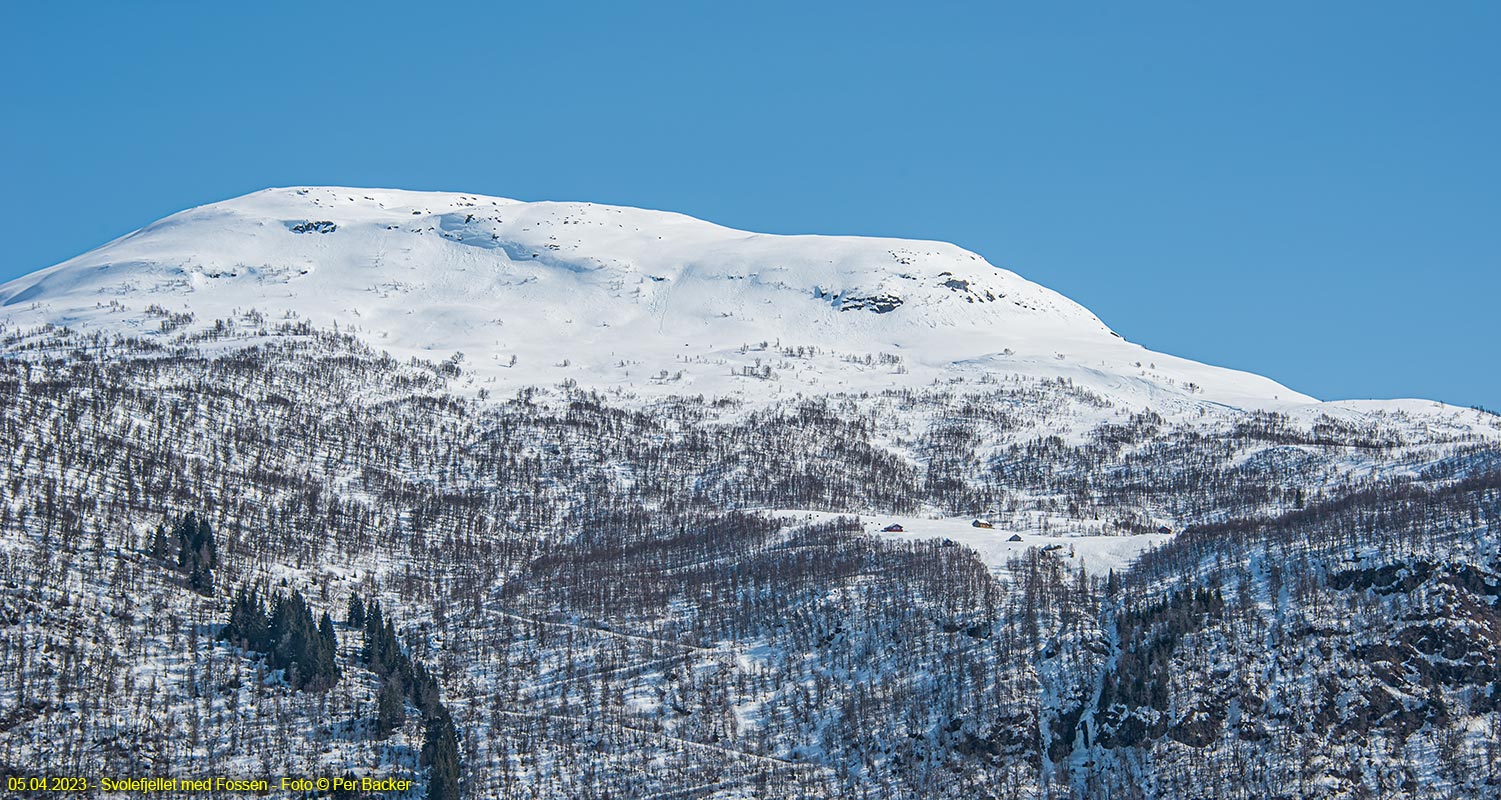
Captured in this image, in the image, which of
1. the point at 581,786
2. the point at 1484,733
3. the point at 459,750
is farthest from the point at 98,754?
the point at 1484,733

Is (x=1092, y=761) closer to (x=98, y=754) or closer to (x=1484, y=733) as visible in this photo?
(x=1484, y=733)

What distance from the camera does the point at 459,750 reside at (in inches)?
7736

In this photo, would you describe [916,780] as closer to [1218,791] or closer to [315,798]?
[1218,791]

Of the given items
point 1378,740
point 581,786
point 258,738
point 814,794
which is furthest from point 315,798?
point 1378,740

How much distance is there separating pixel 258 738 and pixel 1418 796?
123m

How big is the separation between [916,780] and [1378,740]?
167ft

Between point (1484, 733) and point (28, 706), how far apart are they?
6205 inches

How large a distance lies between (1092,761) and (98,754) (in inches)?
4202

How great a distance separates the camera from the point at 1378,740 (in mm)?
196250

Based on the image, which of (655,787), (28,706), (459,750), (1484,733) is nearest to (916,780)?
(655,787)

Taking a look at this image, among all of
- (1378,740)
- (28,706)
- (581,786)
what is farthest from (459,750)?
(1378,740)

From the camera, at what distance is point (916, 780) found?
644ft

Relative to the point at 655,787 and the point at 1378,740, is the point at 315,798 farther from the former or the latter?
the point at 1378,740

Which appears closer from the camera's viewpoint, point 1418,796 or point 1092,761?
point 1418,796
